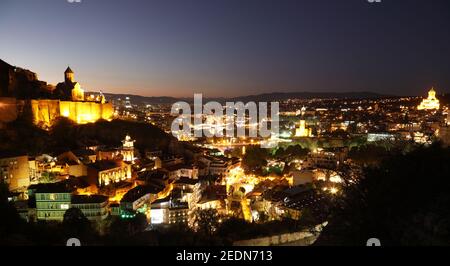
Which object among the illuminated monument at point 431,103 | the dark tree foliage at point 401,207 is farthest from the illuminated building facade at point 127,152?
the illuminated monument at point 431,103

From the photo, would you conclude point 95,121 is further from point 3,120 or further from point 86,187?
point 86,187

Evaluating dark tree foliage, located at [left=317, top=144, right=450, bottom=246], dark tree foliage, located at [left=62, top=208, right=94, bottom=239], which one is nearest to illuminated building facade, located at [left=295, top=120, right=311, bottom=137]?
dark tree foliage, located at [left=62, top=208, right=94, bottom=239]

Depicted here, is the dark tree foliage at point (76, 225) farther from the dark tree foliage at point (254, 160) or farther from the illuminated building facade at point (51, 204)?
the dark tree foliage at point (254, 160)

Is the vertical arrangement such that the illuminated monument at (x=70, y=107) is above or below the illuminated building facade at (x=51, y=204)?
above

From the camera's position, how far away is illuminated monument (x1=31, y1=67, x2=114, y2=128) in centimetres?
2488

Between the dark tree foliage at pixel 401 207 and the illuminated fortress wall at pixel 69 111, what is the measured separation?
2471 centimetres

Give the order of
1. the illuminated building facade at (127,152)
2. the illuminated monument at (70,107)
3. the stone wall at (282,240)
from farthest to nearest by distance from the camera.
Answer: the illuminated monument at (70,107) → the illuminated building facade at (127,152) → the stone wall at (282,240)

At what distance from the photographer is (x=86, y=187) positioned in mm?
16297

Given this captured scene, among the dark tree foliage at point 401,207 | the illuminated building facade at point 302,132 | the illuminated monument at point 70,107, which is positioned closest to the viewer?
the dark tree foliage at point 401,207

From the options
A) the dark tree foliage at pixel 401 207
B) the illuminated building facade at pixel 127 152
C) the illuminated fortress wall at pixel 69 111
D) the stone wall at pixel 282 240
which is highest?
the illuminated fortress wall at pixel 69 111

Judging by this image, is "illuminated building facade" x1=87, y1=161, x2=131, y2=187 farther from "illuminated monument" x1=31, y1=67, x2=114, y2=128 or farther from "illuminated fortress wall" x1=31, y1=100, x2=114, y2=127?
"illuminated fortress wall" x1=31, y1=100, x2=114, y2=127

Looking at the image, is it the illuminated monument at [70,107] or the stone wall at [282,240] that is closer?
the stone wall at [282,240]

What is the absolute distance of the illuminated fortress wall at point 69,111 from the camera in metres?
24.7
